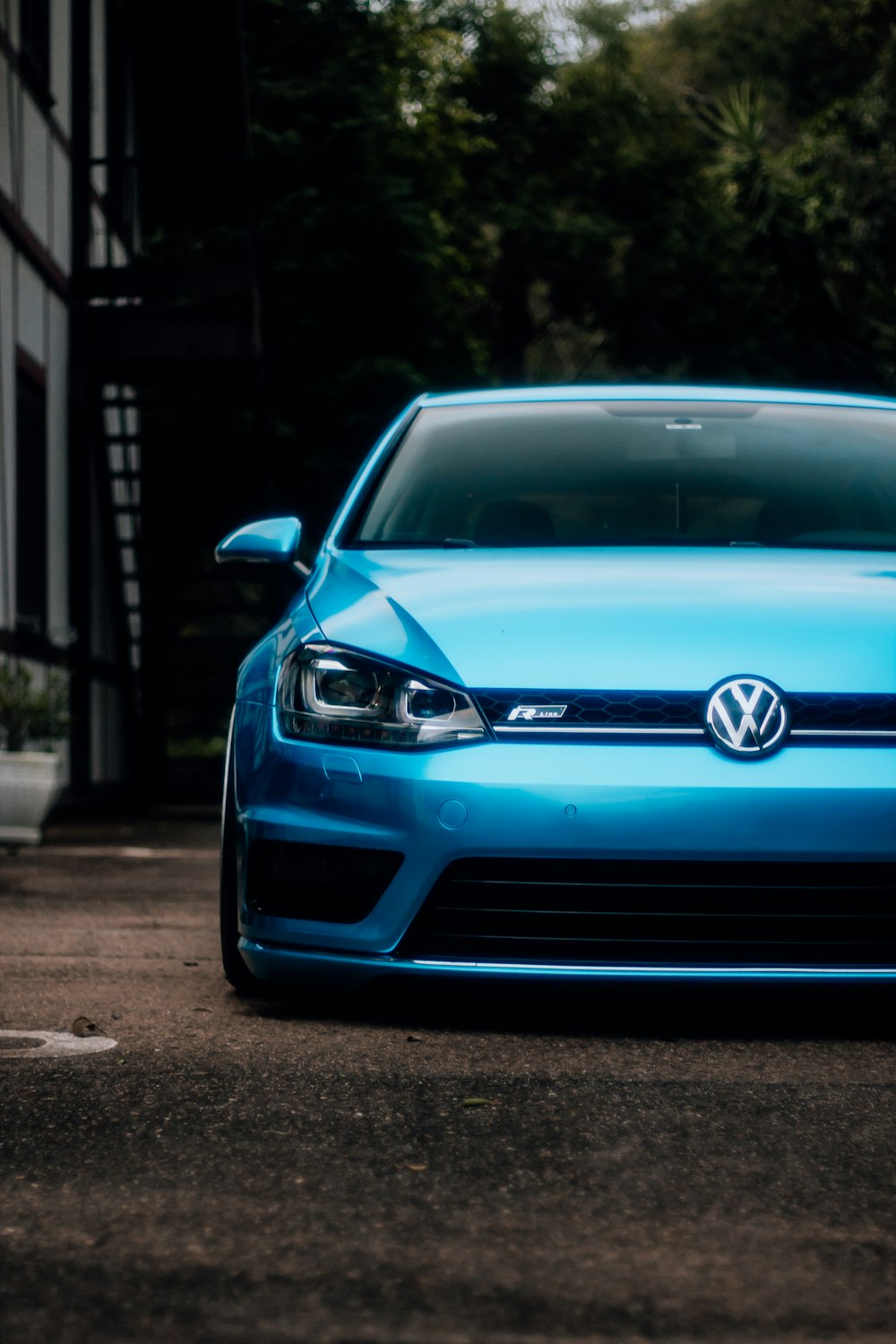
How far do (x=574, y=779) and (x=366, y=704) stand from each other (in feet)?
1.48

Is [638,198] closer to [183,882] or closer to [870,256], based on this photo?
[870,256]

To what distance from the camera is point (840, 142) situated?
81.6 ft

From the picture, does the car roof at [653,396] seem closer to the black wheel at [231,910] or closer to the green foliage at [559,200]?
the black wheel at [231,910]

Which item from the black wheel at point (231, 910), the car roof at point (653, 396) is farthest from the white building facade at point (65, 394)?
the black wheel at point (231, 910)

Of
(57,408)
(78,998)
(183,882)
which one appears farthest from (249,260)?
(78,998)

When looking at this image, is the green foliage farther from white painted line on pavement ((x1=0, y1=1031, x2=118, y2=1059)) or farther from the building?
white painted line on pavement ((x1=0, y1=1031, x2=118, y2=1059))

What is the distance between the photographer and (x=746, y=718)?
356cm

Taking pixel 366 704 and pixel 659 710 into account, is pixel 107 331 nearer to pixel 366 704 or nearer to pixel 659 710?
pixel 366 704

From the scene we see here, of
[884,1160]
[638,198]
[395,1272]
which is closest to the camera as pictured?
[395,1272]

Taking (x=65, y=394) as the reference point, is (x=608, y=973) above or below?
below

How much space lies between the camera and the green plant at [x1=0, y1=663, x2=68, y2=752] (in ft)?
31.6

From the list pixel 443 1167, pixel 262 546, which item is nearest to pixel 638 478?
pixel 262 546

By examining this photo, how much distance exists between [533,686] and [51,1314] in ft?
5.93

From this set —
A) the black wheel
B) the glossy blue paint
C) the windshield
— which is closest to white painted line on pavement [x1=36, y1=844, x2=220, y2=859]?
the windshield
